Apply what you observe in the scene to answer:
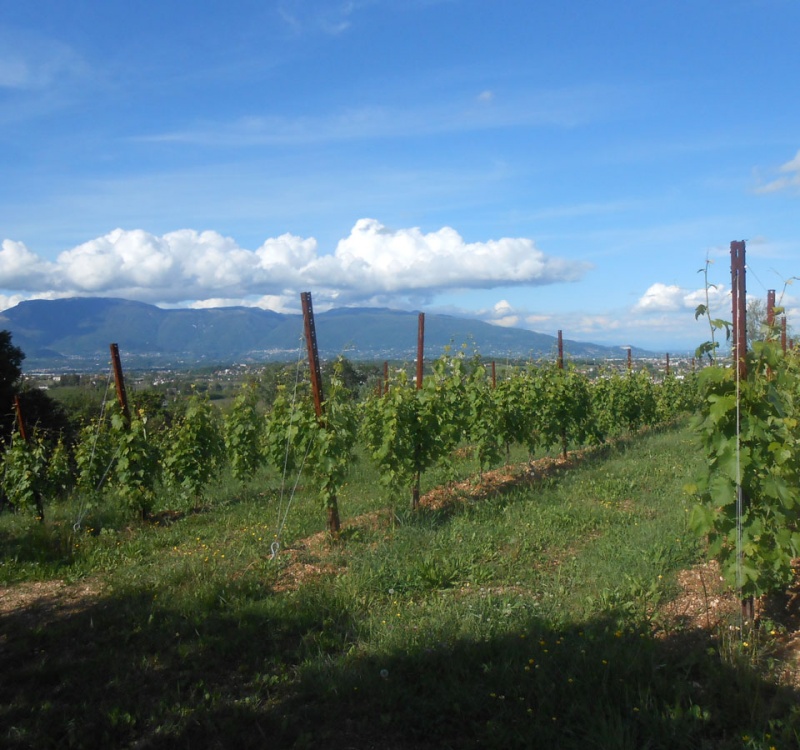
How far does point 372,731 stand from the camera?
3.53 metres

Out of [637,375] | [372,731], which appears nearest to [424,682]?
[372,731]

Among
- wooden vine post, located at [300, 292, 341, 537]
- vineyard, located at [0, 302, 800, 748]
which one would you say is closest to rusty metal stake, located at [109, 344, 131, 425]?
vineyard, located at [0, 302, 800, 748]

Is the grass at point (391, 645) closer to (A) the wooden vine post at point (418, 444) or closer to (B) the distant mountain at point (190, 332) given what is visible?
(A) the wooden vine post at point (418, 444)

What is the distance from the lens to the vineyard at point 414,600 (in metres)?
3.56

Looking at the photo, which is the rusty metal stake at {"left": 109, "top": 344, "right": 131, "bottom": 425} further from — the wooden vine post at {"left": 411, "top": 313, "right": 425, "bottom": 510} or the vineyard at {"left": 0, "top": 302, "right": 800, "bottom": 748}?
the wooden vine post at {"left": 411, "top": 313, "right": 425, "bottom": 510}

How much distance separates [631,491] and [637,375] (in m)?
10.3

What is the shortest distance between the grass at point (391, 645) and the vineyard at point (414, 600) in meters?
0.02

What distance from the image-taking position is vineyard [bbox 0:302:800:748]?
3.56 meters

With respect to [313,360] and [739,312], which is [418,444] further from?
[739,312]

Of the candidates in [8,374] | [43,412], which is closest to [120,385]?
[43,412]

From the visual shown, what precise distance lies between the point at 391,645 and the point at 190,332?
73960 millimetres

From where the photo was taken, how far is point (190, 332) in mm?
73562

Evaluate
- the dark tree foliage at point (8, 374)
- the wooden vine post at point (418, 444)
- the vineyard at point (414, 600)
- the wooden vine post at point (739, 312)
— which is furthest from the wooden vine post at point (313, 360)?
the dark tree foliage at point (8, 374)

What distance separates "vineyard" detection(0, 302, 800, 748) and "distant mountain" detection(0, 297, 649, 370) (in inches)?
184
